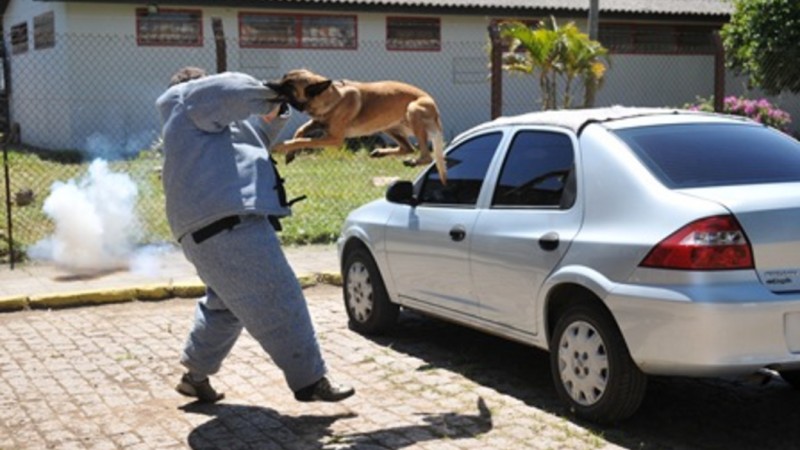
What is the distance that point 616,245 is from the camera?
4914 mm

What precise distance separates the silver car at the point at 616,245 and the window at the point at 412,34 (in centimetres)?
1654

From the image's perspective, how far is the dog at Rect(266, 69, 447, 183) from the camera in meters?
5.31

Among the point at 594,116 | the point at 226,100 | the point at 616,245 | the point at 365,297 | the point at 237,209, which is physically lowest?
the point at 365,297

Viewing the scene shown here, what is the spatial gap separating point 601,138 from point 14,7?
2412cm

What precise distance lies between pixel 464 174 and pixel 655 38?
20.3 metres

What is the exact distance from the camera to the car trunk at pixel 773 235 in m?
4.59

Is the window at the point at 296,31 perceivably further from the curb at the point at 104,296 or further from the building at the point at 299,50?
the curb at the point at 104,296

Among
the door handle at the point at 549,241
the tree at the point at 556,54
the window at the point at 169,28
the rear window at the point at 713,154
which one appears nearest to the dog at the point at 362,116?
the door handle at the point at 549,241

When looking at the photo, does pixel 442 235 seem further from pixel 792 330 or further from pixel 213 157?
pixel 792 330

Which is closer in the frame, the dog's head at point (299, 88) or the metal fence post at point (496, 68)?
the dog's head at point (299, 88)

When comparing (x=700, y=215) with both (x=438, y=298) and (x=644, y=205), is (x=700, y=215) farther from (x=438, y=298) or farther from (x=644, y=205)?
(x=438, y=298)

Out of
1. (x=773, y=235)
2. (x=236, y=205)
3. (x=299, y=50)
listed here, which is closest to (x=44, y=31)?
(x=299, y=50)

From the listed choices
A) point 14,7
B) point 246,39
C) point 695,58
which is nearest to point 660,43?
point 695,58

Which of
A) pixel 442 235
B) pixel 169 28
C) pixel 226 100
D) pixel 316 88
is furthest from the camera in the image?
pixel 169 28
